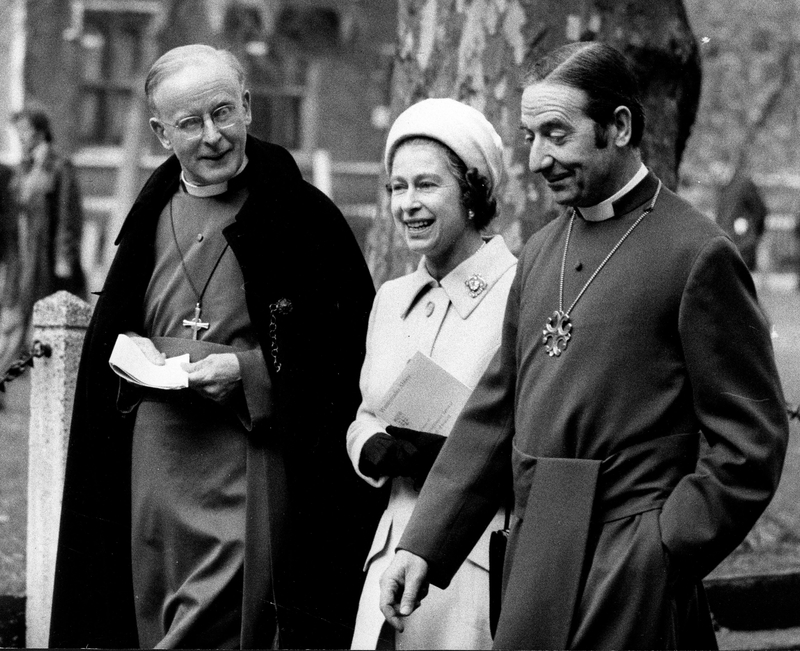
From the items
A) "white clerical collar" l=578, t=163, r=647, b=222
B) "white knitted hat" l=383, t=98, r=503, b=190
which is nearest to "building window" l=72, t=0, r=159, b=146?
"white knitted hat" l=383, t=98, r=503, b=190

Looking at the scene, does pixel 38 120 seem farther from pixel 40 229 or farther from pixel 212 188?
pixel 212 188

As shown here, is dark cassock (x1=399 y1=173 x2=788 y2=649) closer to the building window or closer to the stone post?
the stone post

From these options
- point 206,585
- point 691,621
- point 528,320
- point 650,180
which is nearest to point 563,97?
point 650,180

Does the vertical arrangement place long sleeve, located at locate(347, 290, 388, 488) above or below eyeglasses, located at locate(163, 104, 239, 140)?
below

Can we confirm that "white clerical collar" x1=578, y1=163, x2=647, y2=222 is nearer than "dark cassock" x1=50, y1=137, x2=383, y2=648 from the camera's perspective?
Yes

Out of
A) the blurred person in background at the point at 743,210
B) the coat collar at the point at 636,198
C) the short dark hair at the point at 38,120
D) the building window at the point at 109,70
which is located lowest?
the building window at the point at 109,70

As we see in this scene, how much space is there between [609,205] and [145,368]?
1.55 metres

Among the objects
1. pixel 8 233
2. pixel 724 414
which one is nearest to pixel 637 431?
pixel 724 414

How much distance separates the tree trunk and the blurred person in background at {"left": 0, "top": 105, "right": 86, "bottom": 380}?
6582 millimetres

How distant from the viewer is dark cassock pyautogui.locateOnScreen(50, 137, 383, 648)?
4.74 m

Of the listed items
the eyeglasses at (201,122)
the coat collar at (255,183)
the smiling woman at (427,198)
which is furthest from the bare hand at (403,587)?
the eyeglasses at (201,122)

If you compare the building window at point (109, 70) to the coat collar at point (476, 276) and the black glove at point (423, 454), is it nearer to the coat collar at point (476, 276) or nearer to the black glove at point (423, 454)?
the coat collar at point (476, 276)

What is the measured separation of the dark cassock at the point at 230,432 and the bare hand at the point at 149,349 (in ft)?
0.18

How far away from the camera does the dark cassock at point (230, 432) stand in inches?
187
